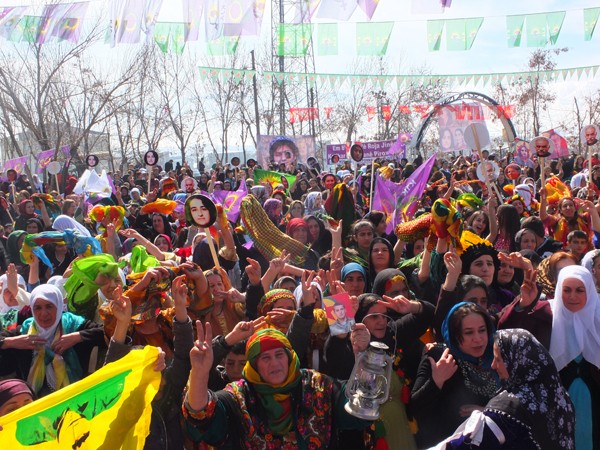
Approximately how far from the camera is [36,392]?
137 inches

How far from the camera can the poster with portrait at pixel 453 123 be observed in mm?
25303

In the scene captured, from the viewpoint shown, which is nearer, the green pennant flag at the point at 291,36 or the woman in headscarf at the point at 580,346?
the woman in headscarf at the point at 580,346

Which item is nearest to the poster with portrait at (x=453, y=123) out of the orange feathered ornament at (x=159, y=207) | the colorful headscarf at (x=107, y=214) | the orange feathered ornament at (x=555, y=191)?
the orange feathered ornament at (x=555, y=191)

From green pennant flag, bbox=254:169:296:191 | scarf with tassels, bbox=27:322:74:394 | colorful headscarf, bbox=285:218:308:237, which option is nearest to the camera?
scarf with tassels, bbox=27:322:74:394

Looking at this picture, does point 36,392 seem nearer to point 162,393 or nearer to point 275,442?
point 162,393

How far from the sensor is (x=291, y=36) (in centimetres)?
2069

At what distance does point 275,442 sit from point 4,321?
2.26 m

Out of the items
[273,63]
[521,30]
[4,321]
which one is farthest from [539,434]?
[273,63]

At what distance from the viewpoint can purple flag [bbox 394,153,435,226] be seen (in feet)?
27.0

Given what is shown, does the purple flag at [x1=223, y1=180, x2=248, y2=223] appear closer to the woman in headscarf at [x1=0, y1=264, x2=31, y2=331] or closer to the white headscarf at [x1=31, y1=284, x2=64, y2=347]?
the woman in headscarf at [x1=0, y1=264, x2=31, y2=331]

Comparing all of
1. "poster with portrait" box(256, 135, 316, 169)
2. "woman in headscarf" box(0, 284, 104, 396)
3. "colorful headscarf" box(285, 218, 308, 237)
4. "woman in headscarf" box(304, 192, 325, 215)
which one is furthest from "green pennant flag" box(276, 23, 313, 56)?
"woman in headscarf" box(0, 284, 104, 396)

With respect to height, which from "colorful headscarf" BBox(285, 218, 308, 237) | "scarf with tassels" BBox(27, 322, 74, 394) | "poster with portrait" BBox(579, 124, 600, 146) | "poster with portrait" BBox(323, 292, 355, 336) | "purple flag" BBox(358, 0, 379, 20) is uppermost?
"purple flag" BBox(358, 0, 379, 20)

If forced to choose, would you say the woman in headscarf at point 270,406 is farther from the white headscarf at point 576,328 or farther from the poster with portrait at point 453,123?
the poster with portrait at point 453,123

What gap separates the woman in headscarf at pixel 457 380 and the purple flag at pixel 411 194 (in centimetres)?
487
